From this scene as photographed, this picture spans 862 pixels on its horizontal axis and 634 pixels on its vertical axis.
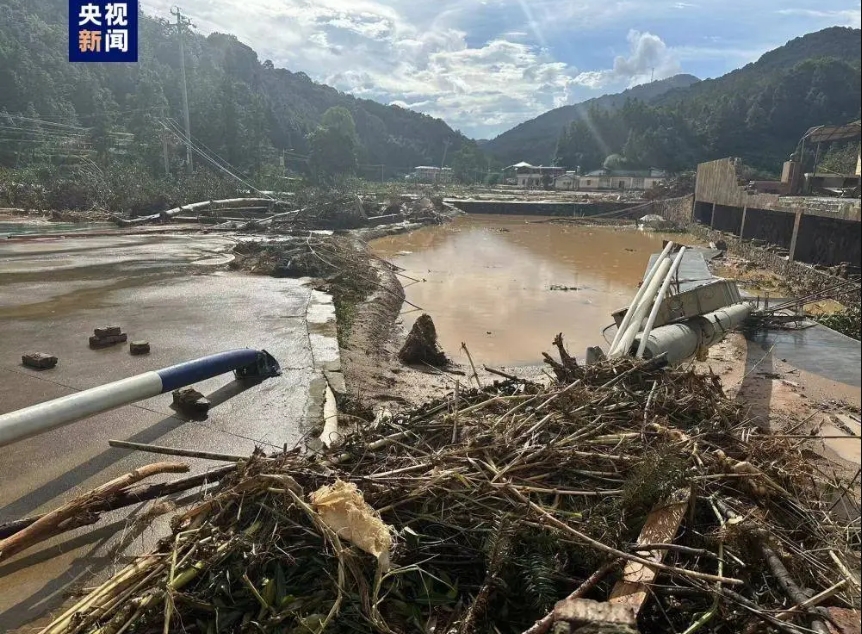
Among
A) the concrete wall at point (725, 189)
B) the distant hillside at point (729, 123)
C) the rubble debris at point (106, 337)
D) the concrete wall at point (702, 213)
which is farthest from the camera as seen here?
the distant hillside at point (729, 123)

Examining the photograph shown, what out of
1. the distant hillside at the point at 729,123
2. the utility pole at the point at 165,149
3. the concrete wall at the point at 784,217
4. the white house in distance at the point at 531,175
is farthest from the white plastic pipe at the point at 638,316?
the white house in distance at the point at 531,175

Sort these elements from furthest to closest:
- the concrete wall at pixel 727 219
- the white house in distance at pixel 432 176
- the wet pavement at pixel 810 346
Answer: the white house in distance at pixel 432 176 → the concrete wall at pixel 727 219 → the wet pavement at pixel 810 346

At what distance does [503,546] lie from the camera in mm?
2549

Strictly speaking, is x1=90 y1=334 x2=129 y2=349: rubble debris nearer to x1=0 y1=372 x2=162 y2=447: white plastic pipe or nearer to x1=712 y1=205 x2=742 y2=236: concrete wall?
x1=0 y1=372 x2=162 y2=447: white plastic pipe

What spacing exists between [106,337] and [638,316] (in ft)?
19.9

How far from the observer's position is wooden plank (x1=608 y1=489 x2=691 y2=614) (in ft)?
7.53

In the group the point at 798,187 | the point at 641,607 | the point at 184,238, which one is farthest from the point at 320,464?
the point at 798,187

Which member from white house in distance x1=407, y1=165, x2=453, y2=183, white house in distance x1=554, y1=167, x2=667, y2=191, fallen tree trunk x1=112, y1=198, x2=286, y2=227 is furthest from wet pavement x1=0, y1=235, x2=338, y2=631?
white house in distance x1=407, y1=165, x2=453, y2=183

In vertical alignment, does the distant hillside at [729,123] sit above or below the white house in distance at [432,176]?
above

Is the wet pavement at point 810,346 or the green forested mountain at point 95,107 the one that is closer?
the wet pavement at point 810,346

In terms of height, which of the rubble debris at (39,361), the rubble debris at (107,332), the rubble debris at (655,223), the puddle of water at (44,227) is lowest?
the rubble debris at (39,361)

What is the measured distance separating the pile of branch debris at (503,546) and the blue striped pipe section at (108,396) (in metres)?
1.54

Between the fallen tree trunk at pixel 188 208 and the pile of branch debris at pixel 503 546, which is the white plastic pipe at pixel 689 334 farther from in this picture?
the fallen tree trunk at pixel 188 208

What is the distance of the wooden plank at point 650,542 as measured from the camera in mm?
2295
